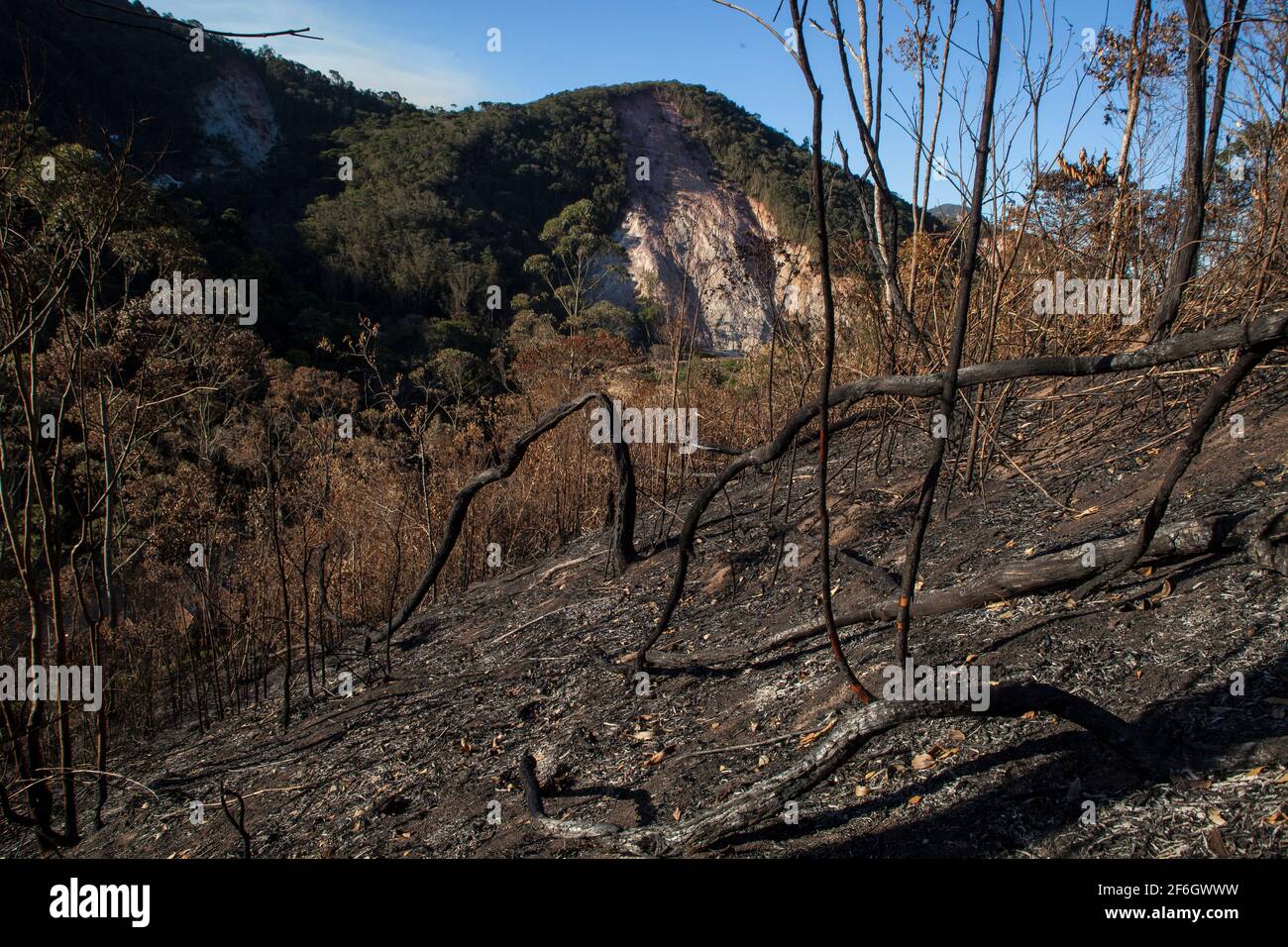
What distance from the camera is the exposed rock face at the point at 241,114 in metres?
38.1

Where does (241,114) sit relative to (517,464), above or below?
above

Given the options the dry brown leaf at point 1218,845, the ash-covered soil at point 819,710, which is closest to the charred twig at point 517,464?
the ash-covered soil at point 819,710

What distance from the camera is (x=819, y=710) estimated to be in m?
2.80

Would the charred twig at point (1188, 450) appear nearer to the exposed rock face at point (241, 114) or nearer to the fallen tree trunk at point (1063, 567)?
the fallen tree trunk at point (1063, 567)

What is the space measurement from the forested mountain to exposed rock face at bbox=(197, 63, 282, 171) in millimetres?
74

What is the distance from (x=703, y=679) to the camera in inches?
135

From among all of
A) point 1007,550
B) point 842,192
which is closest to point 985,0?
point 1007,550

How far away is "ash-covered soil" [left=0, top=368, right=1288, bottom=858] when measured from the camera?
2.09 metres

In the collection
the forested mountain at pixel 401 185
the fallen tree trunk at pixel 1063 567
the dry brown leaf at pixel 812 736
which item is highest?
the forested mountain at pixel 401 185

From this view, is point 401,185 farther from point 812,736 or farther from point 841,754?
point 841,754

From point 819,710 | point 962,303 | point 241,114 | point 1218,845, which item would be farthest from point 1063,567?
point 241,114

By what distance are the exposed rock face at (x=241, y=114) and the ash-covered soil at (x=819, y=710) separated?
40089mm

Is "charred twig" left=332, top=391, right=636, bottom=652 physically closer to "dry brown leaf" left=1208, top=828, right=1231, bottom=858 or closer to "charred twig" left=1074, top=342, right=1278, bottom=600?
"charred twig" left=1074, top=342, right=1278, bottom=600

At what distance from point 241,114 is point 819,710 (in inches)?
1785
